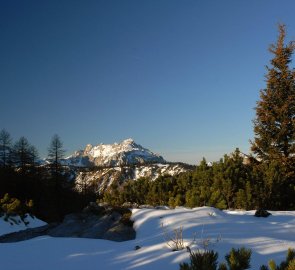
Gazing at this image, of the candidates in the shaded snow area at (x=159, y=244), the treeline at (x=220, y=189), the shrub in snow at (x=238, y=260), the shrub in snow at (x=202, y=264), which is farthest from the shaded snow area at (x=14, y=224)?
the shrub in snow at (x=238, y=260)

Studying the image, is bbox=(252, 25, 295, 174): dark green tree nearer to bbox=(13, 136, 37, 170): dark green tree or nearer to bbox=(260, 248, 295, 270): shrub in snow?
bbox=(260, 248, 295, 270): shrub in snow

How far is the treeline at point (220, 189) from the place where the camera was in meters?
13.0

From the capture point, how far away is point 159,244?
7.52 meters

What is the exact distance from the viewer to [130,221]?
35.1 ft

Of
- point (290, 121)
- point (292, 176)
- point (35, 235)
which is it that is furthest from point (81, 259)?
point (290, 121)

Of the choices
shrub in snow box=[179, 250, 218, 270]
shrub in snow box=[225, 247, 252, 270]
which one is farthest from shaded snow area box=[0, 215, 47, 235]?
shrub in snow box=[225, 247, 252, 270]

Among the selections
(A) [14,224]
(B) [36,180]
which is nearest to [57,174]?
(B) [36,180]

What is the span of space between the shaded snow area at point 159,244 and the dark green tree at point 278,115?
30.2 ft

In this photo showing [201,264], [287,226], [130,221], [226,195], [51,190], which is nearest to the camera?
[201,264]

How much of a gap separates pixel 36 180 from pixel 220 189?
1317 inches

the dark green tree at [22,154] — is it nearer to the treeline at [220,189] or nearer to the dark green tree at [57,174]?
the dark green tree at [57,174]

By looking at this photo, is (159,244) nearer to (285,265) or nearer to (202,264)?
(202,264)

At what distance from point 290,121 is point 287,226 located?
11707 millimetres

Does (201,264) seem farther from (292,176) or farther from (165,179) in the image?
(292,176)
